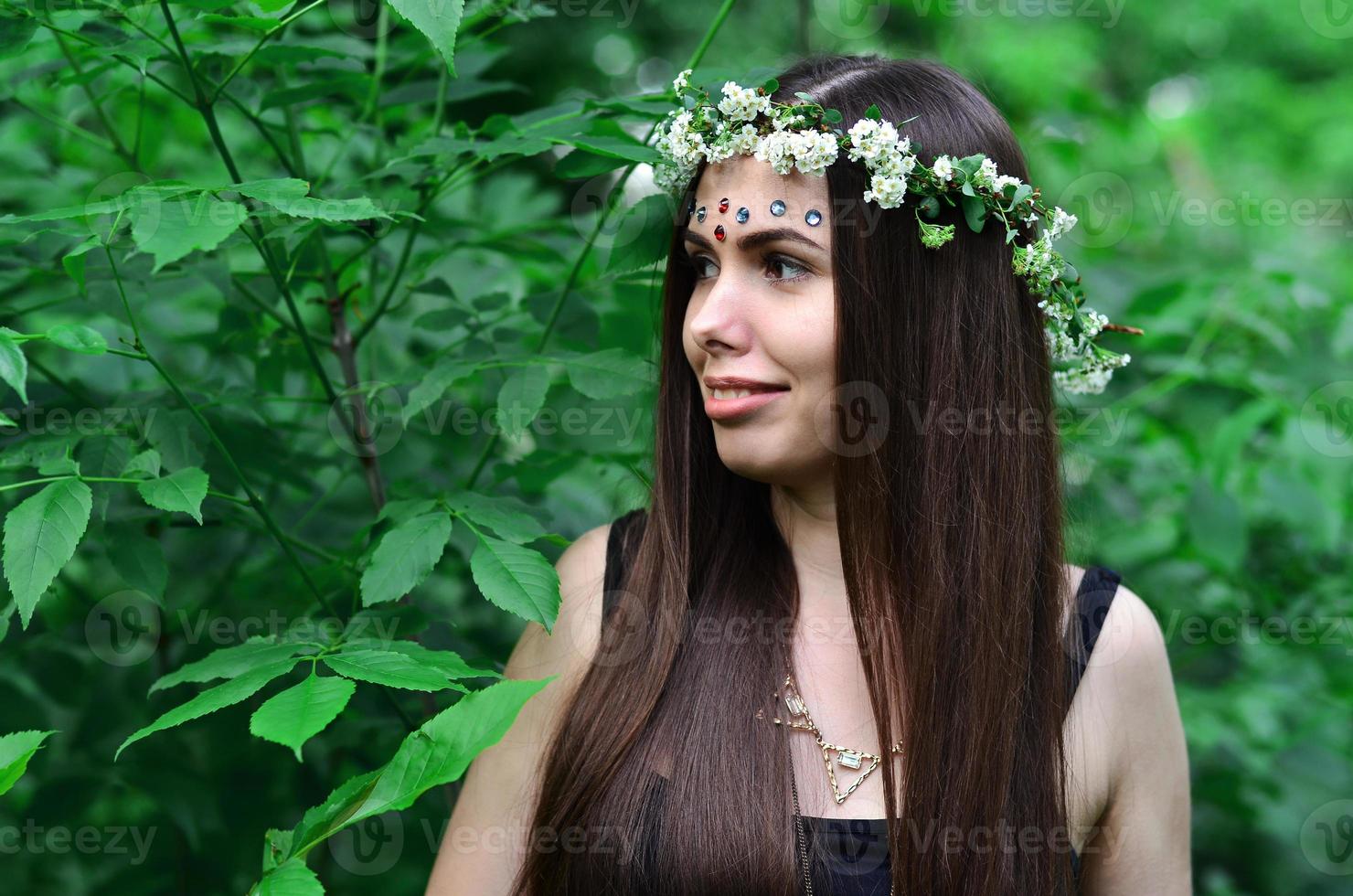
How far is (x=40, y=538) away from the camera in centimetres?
120

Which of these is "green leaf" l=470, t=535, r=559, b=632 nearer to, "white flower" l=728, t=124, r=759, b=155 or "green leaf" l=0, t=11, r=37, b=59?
"white flower" l=728, t=124, r=759, b=155

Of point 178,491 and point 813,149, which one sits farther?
point 813,149

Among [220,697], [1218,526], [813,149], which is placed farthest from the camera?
[1218,526]

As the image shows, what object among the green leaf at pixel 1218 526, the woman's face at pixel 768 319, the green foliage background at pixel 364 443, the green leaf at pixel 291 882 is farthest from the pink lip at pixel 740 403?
the green leaf at pixel 1218 526

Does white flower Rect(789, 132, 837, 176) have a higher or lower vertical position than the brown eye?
higher

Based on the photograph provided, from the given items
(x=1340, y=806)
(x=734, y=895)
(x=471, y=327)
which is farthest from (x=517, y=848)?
(x=1340, y=806)

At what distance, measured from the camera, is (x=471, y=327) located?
5.87 feet

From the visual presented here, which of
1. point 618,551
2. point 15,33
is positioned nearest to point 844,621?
point 618,551

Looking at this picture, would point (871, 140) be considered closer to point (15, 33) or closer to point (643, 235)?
point (643, 235)

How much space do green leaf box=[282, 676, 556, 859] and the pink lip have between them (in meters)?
0.67

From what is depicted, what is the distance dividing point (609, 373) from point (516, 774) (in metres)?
0.57

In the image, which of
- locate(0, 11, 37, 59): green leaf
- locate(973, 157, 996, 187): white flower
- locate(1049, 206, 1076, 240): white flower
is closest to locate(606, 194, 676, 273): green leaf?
locate(973, 157, 996, 187): white flower

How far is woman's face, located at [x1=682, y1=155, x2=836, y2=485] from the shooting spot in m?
1.59

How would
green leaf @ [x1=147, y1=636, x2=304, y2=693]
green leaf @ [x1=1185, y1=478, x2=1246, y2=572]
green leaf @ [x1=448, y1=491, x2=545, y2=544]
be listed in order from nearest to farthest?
green leaf @ [x1=147, y1=636, x2=304, y2=693] < green leaf @ [x1=448, y1=491, x2=545, y2=544] < green leaf @ [x1=1185, y1=478, x2=1246, y2=572]
